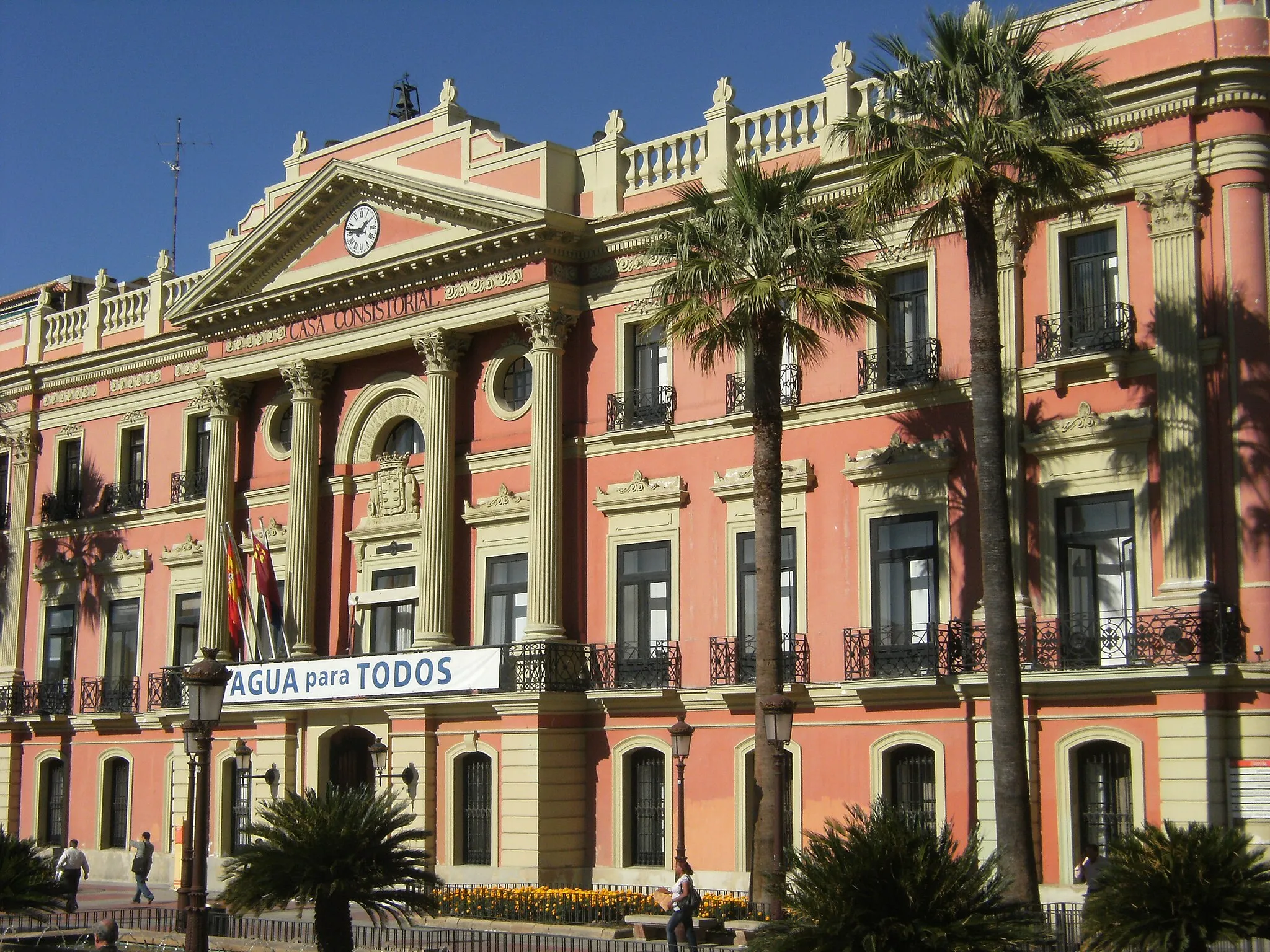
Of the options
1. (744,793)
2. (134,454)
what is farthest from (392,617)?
(134,454)

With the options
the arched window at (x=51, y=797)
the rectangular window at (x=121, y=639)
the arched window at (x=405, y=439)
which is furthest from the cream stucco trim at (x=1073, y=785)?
the arched window at (x=51, y=797)

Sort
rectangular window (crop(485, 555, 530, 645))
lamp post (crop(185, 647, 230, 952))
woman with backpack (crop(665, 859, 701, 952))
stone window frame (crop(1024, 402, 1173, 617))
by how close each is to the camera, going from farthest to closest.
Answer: rectangular window (crop(485, 555, 530, 645)) → stone window frame (crop(1024, 402, 1173, 617)) → woman with backpack (crop(665, 859, 701, 952)) → lamp post (crop(185, 647, 230, 952))

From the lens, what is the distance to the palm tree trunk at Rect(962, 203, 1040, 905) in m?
21.9

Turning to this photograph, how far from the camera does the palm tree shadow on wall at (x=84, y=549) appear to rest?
4344 cm

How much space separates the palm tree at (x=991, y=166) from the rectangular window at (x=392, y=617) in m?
15.7

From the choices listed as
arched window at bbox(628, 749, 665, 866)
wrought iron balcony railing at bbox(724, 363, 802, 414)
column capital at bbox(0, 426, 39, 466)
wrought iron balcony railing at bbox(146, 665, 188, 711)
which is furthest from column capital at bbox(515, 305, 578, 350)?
column capital at bbox(0, 426, 39, 466)

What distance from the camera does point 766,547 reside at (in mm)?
26516

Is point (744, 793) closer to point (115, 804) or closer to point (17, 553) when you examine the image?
point (115, 804)

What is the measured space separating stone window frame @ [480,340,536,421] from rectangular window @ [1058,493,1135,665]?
1217 centimetres

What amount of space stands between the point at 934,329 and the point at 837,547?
424 cm

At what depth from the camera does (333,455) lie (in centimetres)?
3816

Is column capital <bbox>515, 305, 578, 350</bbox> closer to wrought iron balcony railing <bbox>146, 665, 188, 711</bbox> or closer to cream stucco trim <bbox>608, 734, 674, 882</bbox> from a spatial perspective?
cream stucco trim <bbox>608, 734, 674, 882</bbox>

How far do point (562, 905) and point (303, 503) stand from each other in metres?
12.8

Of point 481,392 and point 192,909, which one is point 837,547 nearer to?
point 481,392
